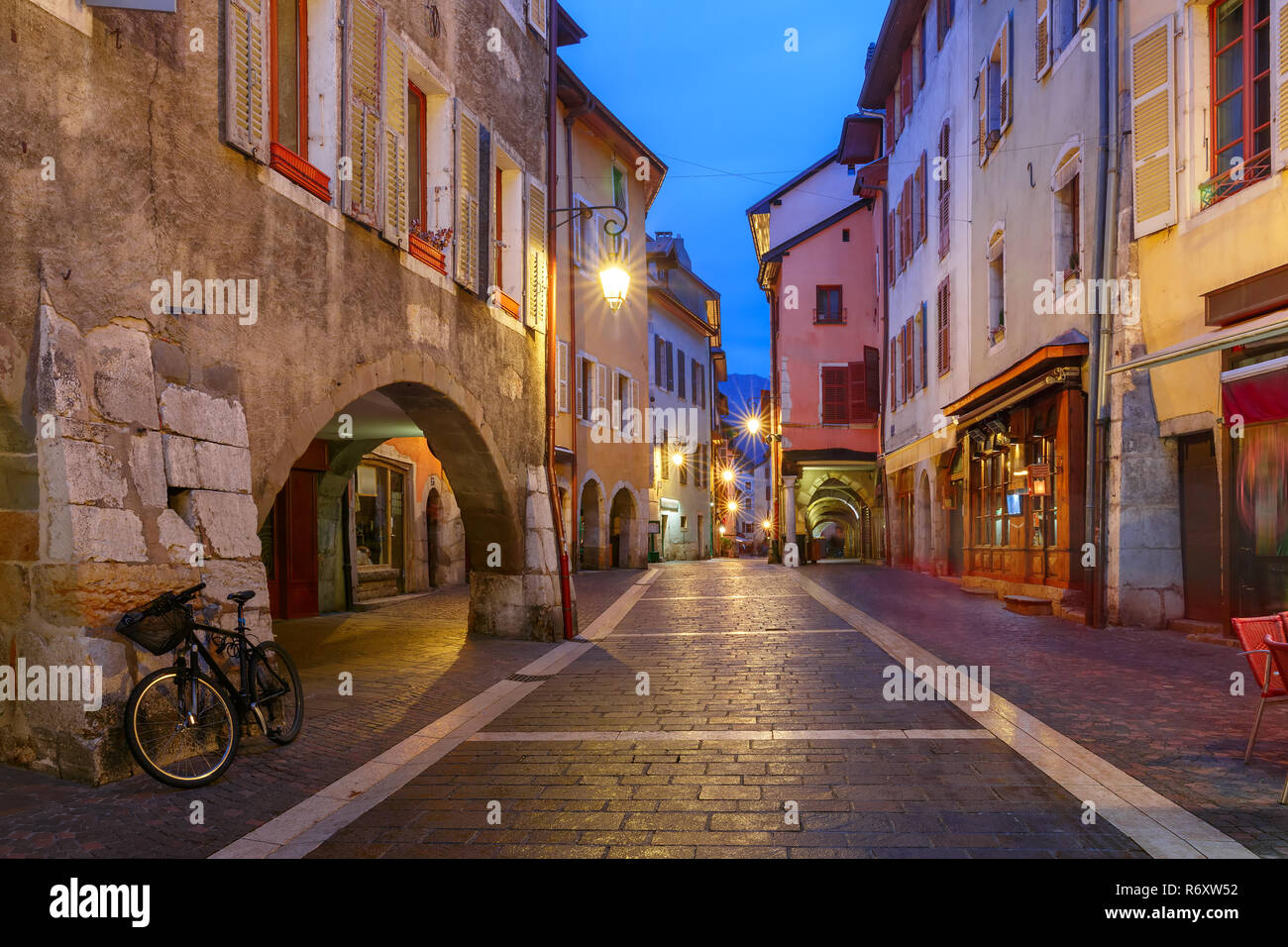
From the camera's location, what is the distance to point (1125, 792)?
4930 millimetres

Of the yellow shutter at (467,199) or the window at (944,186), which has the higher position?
the window at (944,186)

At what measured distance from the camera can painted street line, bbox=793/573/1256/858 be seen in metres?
4.14

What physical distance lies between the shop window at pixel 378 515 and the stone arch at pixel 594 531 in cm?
973

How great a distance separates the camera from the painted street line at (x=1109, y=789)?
4.14 m

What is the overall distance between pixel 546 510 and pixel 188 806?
8.04 meters

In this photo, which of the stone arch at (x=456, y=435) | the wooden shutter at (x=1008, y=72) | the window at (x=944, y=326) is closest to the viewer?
the stone arch at (x=456, y=435)

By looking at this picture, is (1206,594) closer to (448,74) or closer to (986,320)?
(986,320)

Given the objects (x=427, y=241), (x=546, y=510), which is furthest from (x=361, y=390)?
(x=546, y=510)

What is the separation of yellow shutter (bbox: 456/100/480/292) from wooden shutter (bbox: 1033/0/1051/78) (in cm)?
881

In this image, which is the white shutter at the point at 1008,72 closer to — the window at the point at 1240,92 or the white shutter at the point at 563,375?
the window at the point at 1240,92

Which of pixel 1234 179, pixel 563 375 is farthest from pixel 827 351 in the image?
pixel 1234 179

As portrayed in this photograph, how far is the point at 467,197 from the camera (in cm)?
1112

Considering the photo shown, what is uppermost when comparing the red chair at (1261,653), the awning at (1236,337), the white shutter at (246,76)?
the white shutter at (246,76)

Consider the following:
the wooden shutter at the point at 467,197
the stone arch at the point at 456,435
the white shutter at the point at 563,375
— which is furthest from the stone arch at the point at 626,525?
the wooden shutter at the point at 467,197
